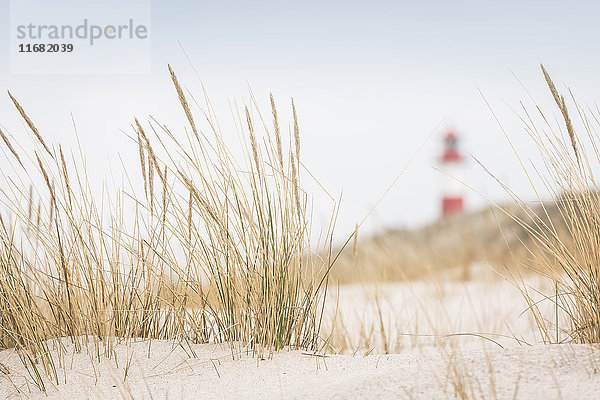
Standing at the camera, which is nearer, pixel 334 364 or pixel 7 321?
pixel 334 364

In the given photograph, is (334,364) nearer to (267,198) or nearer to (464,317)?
(267,198)

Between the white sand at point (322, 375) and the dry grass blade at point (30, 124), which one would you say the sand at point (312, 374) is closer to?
the white sand at point (322, 375)

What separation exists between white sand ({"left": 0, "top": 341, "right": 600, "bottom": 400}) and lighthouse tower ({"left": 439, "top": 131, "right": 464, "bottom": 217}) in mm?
14137

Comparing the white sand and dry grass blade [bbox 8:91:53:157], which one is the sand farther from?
dry grass blade [bbox 8:91:53:157]

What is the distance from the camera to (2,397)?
1817 mm

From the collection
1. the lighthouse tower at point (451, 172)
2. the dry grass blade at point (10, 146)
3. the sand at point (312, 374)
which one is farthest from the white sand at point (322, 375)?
the lighthouse tower at point (451, 172)

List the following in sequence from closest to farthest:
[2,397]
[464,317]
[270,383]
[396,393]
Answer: [396,393]
[270,383]
[2,397]
[464,317]

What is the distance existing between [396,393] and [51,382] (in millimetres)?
1049

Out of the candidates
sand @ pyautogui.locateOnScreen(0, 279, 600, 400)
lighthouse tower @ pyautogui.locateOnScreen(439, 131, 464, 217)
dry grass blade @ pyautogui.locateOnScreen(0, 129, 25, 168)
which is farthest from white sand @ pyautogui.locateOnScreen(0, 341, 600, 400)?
lighthouse tower @ pyautogui.locateOnScreen(439, 131, 464, 217)

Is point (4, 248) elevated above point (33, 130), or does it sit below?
below

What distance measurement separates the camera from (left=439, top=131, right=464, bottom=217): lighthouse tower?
1573 centimetres

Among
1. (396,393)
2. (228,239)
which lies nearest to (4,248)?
(228,239)

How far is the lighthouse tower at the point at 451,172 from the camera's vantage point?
619 inches

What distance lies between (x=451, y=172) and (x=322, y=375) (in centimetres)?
1477
